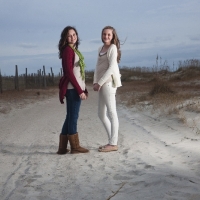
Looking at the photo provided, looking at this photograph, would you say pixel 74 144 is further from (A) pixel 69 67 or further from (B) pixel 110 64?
(B) pixel 110 64

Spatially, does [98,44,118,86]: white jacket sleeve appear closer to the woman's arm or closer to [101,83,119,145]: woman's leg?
[101,83,119,145]: woman's leg

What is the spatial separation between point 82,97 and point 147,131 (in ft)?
8.59

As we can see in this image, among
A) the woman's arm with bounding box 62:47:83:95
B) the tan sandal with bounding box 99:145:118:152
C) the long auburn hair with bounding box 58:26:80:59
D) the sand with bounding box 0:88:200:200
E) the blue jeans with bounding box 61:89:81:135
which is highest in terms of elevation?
the long auburn hair with bounding box 58:26:80:59

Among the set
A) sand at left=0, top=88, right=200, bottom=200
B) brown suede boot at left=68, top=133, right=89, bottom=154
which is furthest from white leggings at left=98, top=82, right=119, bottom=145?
brown suede boot at left=68, top=133, right=89, bottom=154

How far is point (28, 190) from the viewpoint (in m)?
4.05

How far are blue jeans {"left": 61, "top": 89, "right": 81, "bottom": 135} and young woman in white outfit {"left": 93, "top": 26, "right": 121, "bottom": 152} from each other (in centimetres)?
30

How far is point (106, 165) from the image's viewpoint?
192 inches

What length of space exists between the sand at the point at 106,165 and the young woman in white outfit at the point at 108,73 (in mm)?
636

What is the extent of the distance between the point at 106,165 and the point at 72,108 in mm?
984

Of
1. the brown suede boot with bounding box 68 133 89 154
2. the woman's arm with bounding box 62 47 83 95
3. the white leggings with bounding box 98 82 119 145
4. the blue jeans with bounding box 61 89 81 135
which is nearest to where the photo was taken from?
the woman's arm with bounding box 62 47 83 95

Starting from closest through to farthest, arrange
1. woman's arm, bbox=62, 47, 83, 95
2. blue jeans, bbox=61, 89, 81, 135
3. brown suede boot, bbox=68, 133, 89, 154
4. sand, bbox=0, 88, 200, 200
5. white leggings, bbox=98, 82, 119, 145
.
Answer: sand, bbox=0, 88, 200, 200 → woman's arm, bbox=62, 47, 83, 95 → blue jeans, bbox=61, 89, 81, 135 → white leggings, bbox=98, 82, 119, 145 → brown suede boot, bbox=68, 133, 89, 154

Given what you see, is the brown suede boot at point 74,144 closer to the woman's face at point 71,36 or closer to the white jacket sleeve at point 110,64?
the white jacket sleeve at point 110,64

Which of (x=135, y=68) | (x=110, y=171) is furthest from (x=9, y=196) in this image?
(x=135, y=68)

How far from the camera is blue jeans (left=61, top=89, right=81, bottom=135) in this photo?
17.4 feet
